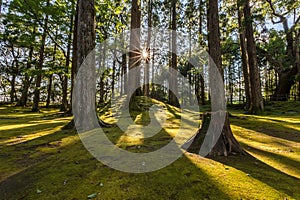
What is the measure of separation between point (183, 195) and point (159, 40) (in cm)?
2245

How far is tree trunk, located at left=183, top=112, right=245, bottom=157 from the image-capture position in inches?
139

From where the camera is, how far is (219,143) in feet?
11.8

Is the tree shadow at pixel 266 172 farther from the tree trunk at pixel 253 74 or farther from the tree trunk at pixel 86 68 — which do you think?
the tree trunk at pixel 253 74

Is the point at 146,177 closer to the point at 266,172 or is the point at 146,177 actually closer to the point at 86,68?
the point at 266,172

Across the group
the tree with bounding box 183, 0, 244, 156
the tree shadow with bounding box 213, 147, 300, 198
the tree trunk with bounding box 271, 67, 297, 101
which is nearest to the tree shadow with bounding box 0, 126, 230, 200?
the tree shadow with bounding box 213, 147, 300, 198

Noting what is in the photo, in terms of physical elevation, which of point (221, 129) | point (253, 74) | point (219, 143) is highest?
point (253, 74)

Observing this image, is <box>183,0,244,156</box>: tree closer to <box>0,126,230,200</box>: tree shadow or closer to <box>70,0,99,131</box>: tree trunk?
<box>0,126,230,200</box>: tree shadow

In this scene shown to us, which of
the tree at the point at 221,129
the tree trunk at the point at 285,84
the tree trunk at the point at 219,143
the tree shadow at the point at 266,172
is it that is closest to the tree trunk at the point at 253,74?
the tree at the point at 221,129

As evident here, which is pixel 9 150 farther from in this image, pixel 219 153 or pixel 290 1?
Answer: pixel 290 1

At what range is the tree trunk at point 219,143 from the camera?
3.54 metres

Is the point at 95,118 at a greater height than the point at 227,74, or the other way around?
the point at 227,74

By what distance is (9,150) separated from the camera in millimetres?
3863

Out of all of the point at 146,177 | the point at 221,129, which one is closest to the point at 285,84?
the point at 221,129

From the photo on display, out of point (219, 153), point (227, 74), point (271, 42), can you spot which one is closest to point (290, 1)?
point (271, 42)
